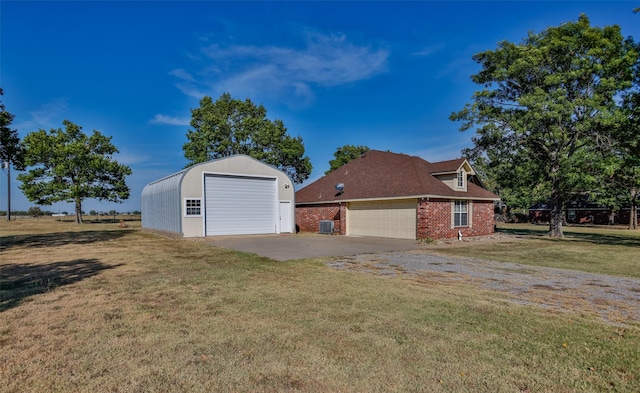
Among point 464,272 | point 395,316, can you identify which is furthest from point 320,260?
point 395,316

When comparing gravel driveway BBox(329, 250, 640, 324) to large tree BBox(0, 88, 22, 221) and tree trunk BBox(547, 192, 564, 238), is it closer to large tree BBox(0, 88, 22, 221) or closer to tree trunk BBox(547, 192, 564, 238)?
tree trunk BBox(547, 192, 564, 238)

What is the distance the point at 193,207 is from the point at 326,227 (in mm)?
8468

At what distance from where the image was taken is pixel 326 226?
76.5ft

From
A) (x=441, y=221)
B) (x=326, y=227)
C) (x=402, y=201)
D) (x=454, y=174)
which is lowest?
(x=326, y=227)

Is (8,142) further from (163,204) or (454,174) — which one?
(454,174)

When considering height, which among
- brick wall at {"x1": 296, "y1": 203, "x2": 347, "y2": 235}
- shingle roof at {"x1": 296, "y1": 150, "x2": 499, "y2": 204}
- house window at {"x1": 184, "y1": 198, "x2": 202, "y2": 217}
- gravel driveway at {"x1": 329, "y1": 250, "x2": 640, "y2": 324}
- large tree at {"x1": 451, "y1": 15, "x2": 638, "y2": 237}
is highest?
large tree at {"x1": 451, "y1": 15, "x2": 638, "y2": 237}

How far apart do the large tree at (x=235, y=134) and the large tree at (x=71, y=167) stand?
32.8ft

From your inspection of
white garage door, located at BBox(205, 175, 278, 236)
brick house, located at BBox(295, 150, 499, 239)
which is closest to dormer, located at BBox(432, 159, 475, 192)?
brick house, located at BBox(295, 150, 499, 239)

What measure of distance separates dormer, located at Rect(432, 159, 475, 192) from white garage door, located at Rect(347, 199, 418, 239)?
3339 mm

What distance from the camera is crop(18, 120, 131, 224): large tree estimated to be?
36188mm

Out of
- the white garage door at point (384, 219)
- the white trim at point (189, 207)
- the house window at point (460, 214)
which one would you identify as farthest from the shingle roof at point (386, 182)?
the white trim at point (189, 207)

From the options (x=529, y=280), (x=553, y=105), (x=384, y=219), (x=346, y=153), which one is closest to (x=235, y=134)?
(x=346, y=153)

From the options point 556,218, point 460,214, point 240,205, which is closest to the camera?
point 460,214

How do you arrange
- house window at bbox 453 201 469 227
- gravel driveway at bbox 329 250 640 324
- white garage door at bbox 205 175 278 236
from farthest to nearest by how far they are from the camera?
white garage door at bbox 205 175 278 236 → house window at bbox 453 201 469 227 → gravel driveway at bbox 329 250 640 324
